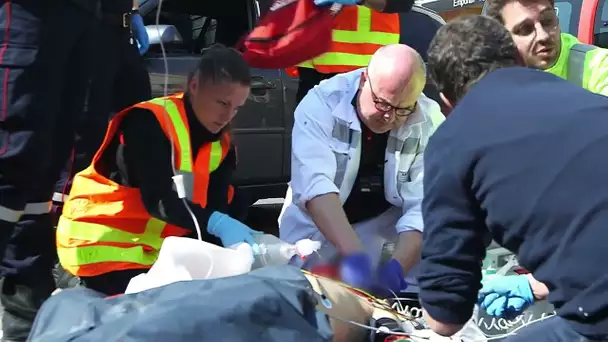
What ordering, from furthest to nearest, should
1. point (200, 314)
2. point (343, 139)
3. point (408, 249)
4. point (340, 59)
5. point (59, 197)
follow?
point (340, 59), point (59, 197), point (343, 139), point (408, 249), point (200, 314)

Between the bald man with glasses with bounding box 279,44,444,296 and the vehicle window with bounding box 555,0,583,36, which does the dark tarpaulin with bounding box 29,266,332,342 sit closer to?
the bald man with glasses with bounding box 279,44,444,296

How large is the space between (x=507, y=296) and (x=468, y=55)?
0.70 m

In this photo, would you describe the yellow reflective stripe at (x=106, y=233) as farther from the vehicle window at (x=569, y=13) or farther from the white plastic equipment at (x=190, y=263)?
the vehicle window at (x=569, y=13)

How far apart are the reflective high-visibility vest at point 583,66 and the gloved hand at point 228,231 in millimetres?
1152

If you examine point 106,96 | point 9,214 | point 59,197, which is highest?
point 106,96

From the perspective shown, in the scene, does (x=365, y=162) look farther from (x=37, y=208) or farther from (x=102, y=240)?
(x=37, y=208)

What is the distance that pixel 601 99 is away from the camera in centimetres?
159

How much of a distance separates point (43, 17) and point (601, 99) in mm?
1643

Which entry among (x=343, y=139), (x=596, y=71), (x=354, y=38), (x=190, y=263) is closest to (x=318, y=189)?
(x=343, y=139)

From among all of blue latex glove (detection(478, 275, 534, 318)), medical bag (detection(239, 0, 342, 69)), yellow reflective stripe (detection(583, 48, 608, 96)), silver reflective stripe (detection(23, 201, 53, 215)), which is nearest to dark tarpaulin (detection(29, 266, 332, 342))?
blue latex glove (detection(478, 275, 534, 318))

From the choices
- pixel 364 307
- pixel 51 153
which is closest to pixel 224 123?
pixel 51 153

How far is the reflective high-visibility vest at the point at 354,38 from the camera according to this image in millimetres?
3428

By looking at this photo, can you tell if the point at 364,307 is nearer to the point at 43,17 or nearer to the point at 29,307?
the point at 29,307

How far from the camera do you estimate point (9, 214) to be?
2400mm
